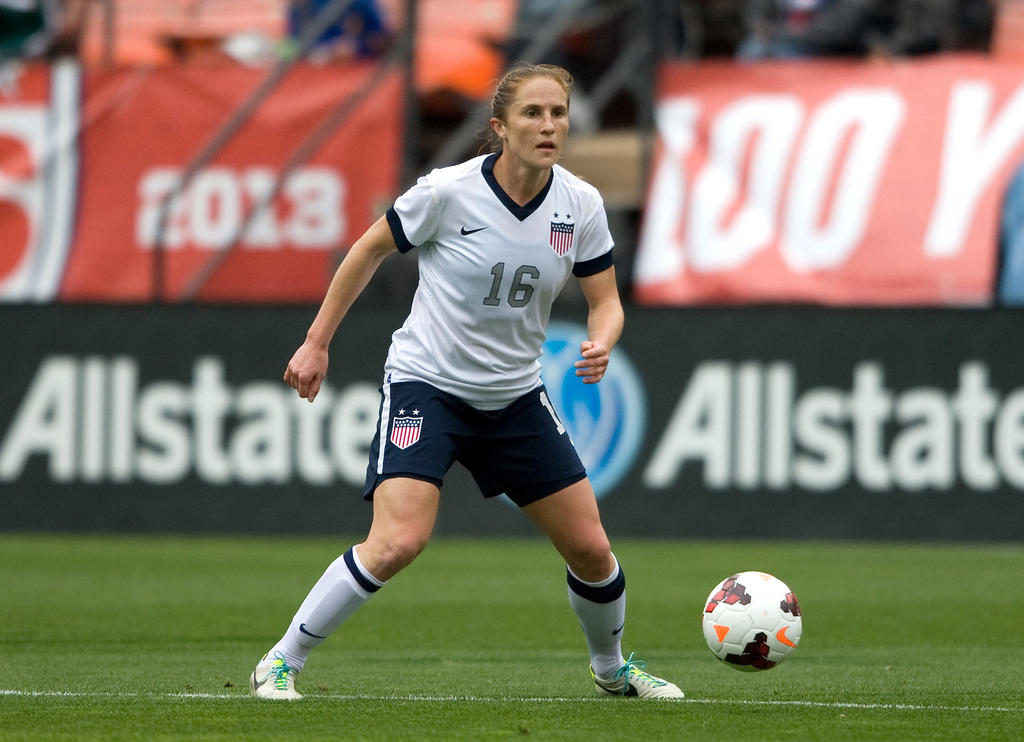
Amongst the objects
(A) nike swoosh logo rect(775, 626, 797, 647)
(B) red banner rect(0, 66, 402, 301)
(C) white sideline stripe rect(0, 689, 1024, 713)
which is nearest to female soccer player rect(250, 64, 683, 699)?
(C) white sideline stripe rect(0, 689, 1024, 713)

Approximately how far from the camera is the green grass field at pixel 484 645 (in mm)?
6125

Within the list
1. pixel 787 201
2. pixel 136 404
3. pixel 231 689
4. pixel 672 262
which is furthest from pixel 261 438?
pixel 231 689

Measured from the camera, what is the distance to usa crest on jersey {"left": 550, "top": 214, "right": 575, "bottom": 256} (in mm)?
6602

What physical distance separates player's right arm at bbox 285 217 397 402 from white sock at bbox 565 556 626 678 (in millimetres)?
1171

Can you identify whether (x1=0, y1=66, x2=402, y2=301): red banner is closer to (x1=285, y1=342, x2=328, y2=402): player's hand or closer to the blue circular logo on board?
the blue circular logo on board

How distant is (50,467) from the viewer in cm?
1472

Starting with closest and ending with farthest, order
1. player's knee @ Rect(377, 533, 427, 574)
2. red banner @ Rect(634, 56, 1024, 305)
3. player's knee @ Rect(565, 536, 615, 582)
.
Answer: player's knee @ Rect(377, 533, 427, 574) < player's knee @ Rect(565, 536, 615, 582) < red banner @ Rect(634, 56, 1024, 305)

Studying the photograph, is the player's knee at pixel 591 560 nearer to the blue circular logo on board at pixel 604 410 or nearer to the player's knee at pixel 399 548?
the player's knee at pixel 399 548

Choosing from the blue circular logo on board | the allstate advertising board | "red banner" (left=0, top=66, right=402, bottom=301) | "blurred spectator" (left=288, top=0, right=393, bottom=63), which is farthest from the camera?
"blurred spectator" (left=288, top=0, right=393, bottom=63)

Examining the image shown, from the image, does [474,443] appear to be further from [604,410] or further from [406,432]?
[604,410]

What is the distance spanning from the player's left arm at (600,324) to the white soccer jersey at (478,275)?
0.20 metres

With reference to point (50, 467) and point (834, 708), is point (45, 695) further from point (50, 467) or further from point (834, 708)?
point (50, 467)

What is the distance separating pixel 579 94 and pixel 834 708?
36.4 feet

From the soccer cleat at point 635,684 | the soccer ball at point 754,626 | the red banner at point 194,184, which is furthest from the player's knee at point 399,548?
the red banner at point 194,184
